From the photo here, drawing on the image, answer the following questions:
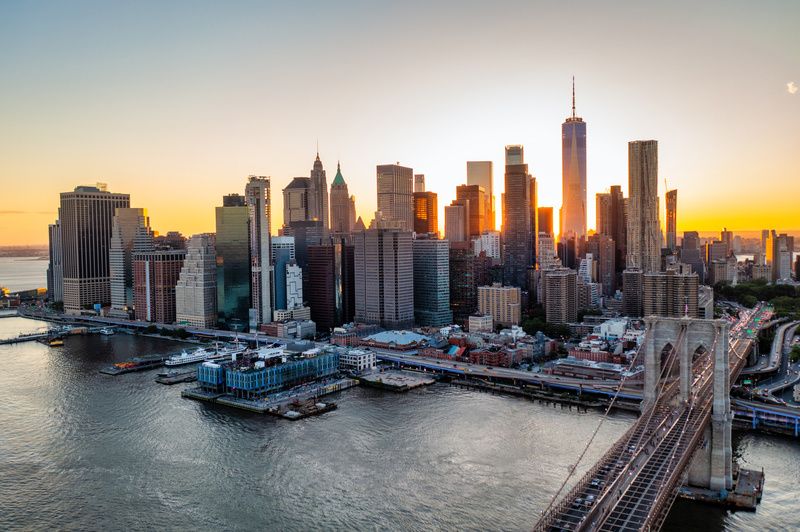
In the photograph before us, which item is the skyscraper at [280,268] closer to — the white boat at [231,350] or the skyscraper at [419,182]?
the white boat at [231,350]

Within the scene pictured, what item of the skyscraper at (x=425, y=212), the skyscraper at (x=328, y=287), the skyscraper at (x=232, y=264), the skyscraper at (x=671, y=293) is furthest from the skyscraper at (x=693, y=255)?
the skyscraper at (x=232, y=264)

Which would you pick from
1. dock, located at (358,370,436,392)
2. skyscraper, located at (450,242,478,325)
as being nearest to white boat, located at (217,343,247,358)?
dock, located at (358,370,436,392)

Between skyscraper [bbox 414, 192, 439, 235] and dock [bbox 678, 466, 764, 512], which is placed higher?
skyscraper [bbox 414, 192, 439, 235]

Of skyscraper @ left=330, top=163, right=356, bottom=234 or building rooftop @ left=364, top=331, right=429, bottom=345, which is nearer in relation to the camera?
building rooftop @ left=364, top=331, right=429, bottom=345

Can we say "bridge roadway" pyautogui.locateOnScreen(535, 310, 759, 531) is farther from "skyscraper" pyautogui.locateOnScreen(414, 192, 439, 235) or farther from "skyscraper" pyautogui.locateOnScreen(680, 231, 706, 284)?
"skyscraper" pyautogui.locateOnScreen(414, 192, 439, 235)

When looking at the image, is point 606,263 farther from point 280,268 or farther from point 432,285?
point 280,268
